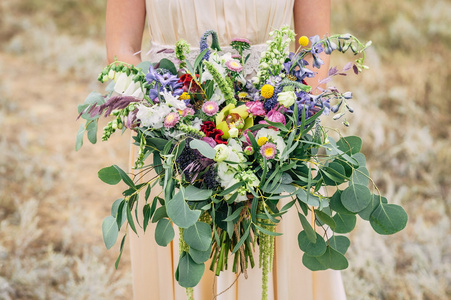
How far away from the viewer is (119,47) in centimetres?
148

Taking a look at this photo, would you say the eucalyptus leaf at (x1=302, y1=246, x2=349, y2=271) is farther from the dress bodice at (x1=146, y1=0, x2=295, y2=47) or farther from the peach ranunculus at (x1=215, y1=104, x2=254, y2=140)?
the dress bodice at (x1=146, y1=0, x2=295, y2=47)

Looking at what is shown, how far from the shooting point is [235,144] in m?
1.01

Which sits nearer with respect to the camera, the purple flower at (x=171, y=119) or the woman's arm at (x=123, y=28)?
the purple flower at (x=171, y=119)

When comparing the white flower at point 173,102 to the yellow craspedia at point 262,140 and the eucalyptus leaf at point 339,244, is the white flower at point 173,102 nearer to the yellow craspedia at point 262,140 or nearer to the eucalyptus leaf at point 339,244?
the yellow craspedia at point 262,140

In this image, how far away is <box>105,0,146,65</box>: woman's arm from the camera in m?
1.48

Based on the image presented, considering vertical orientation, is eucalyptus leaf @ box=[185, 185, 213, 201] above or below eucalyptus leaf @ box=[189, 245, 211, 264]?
above

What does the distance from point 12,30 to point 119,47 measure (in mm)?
5399

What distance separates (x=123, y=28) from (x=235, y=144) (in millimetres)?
695

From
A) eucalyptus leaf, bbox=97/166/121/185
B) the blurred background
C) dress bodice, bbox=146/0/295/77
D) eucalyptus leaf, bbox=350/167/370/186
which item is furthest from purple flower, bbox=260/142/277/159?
the blurred background

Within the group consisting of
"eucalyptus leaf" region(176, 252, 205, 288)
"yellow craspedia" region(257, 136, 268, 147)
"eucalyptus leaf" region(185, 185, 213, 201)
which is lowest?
"eucalyptus leaf" region(176, 252, 205, 288)

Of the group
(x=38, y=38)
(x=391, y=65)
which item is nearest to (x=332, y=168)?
(x=391, y=65)

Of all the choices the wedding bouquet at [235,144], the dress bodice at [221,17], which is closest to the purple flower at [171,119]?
the wedding bouquet at [235,144]

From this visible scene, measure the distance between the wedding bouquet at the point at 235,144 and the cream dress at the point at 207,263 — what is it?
0.35 metres

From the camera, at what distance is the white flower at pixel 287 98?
0.97m
